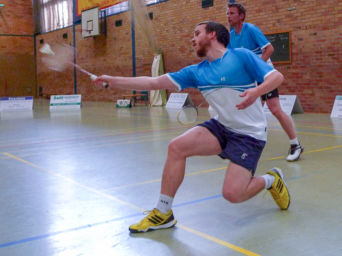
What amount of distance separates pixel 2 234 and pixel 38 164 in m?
2.69

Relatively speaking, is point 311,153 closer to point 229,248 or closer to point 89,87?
point 229,248

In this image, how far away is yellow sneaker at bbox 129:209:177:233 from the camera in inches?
115

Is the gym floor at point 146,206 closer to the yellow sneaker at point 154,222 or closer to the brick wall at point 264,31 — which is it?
the yellow sneaker at point 154,222

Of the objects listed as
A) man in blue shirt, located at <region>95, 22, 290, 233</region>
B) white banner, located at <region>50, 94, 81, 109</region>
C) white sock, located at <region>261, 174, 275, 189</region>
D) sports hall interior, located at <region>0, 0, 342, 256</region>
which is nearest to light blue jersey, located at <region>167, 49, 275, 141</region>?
man in blue shirt, located at <region>95, 22, 290, 233</region>

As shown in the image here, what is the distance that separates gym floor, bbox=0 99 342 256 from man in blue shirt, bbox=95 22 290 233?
203 millimetres

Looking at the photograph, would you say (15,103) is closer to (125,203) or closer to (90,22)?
(90,22)

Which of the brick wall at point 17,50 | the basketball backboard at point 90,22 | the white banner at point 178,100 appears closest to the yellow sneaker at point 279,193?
the white banner at point 178,100

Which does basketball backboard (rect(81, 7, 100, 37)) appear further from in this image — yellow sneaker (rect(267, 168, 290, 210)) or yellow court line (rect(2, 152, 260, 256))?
yellow sneaker (rect(267, 168, 290, 210))

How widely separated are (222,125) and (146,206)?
94 cm

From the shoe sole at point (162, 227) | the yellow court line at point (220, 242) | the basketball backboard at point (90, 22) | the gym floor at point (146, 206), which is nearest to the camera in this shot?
the yellow court line at point (220, 242)

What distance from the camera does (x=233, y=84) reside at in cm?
312

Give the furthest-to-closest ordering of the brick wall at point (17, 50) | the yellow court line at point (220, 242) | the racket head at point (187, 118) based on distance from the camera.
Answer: the brick wall at point (17, 50), the racket head at point (187, 118), the yellow court line at point (220, 242)

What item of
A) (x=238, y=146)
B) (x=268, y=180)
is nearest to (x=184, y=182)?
(x=268, y=180)

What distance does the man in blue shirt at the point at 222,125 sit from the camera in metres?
3.03
